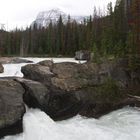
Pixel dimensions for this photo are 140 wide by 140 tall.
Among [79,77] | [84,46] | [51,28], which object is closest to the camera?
[79,77]

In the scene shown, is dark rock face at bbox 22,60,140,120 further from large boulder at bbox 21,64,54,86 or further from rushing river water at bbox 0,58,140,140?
rushing river water at bbox 0,58,140,140

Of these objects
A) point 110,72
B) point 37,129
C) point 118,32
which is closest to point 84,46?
point 118,32

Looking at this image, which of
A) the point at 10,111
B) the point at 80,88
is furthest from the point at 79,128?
the point at 80,88

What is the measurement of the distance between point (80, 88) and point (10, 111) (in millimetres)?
6252

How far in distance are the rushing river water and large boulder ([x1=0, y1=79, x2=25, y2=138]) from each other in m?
0.38

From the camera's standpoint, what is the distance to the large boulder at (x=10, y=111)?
1577cm

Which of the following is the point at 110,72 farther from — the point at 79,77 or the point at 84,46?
the point at 84,46

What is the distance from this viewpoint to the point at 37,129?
16.1m

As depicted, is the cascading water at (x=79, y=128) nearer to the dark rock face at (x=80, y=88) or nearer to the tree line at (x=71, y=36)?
the dark rock face at (x=80, y=88)

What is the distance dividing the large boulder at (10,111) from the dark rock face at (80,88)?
217 cm

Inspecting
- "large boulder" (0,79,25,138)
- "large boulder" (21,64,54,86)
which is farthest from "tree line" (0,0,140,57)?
"large boulder" (0,79,25,138)

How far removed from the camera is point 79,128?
16.7 meters

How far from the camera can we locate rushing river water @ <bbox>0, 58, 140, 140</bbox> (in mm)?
15500

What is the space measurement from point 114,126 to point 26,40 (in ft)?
253
